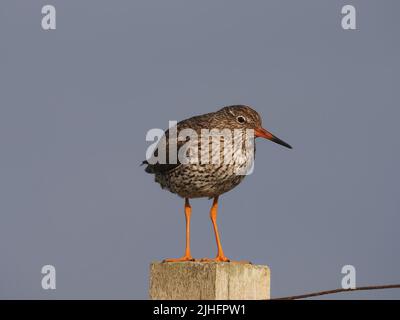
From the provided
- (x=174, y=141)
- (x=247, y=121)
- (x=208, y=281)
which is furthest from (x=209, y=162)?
(x=208, y=281)

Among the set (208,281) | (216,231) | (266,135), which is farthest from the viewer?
(266,135)

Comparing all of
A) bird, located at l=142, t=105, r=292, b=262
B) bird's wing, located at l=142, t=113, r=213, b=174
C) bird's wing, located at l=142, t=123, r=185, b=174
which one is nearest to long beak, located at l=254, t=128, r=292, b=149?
bird, located at l=142, t=105, r=292, b=262

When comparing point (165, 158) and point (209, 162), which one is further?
point (165, 158)

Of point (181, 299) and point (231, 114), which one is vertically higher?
point (231, 114)

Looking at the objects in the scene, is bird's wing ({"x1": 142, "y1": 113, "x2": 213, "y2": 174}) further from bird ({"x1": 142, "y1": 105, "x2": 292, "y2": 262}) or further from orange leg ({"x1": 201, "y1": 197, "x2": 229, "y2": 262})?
orange leg ({"x1": 201, "y1": 197, "x2": 229, "y2": 262})

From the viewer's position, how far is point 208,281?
570cm

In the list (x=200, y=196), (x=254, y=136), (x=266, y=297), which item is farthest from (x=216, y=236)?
(x=266, y=297)

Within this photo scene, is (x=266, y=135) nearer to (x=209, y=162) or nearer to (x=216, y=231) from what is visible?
(x=209, y=162)

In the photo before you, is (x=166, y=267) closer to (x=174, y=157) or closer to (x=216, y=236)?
(x=216, y=236)

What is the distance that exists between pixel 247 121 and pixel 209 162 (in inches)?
35.8

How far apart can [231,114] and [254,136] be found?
1.29 ft

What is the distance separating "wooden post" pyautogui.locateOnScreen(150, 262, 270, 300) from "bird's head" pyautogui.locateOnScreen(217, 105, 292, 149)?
3502 millimetres

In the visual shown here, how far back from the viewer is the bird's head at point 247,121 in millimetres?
9352
